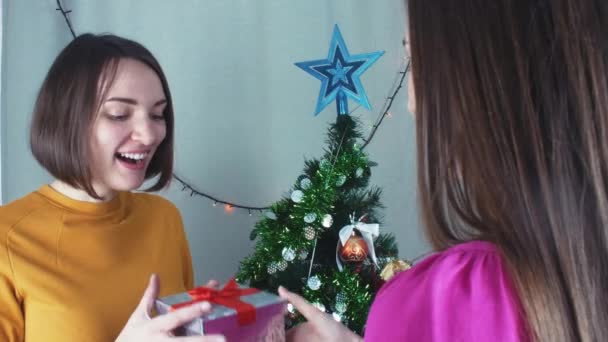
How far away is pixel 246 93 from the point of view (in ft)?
5.23

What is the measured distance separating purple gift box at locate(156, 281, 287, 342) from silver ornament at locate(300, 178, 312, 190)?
0.47m

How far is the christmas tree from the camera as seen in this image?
1146 millimetres

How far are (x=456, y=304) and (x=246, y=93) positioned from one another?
48.8 inches

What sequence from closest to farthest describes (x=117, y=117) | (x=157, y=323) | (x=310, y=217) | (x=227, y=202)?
(x=157, y=323) < (x=117, y=117) < (x=310, y=217) < (x=227, y=202)

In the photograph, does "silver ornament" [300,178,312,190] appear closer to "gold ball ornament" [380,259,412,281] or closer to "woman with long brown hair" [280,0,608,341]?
"gold ball ornament" [380,259,412,281]

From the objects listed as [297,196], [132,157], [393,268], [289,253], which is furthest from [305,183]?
[132,157]

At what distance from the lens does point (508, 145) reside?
1.56ft

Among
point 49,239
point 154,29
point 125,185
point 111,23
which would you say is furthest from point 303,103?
point 49,239

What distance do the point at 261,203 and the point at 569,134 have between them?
1.21m

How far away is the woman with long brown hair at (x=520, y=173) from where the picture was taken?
46 cm

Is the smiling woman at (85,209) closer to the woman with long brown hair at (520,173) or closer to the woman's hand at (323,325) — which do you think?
the woman's hand at (323,325)

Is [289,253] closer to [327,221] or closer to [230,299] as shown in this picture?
[327,221]

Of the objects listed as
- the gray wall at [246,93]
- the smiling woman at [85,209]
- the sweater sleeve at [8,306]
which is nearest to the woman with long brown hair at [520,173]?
the smiling woman at [85,209]

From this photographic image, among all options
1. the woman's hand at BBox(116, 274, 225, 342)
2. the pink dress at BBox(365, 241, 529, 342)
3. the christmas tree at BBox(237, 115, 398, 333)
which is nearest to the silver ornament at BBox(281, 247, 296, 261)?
the christmas tree at BBox(237, 115, 398, 333)
